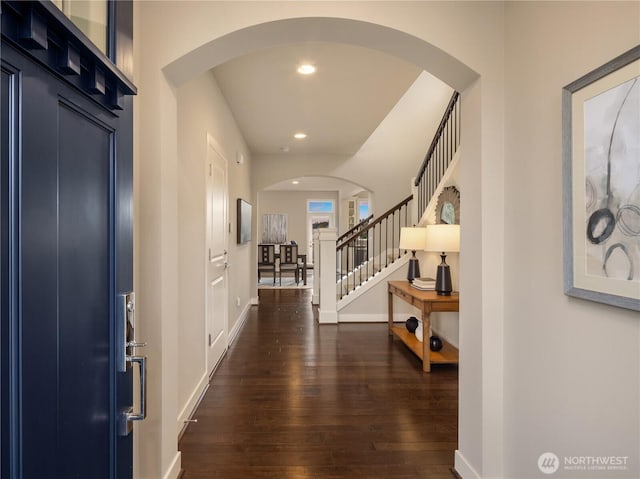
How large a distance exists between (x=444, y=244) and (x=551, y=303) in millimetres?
2036

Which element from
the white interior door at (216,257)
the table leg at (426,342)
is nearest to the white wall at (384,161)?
the white interior door at (216,257)

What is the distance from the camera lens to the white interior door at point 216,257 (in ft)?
10.2

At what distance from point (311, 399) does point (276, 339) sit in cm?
171

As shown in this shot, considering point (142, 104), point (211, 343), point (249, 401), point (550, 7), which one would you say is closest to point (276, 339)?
point (211, 343)

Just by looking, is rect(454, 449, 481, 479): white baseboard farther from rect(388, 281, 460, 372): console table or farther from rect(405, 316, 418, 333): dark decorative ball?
rect(405, 316, 418, 333): dark decorative ball

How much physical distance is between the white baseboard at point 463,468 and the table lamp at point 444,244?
5.96ft

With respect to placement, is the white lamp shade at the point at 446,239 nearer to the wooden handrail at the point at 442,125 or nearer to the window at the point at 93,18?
the wooden handrail at the point at 442,125

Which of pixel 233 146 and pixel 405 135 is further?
pixel 405 135

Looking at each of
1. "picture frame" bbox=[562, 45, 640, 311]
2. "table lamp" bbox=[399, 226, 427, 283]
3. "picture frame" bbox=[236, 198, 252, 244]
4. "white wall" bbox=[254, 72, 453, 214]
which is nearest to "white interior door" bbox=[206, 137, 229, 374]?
"picture frame" bbox=[236, 198, 252, 244]

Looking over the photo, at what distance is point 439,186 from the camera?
13.7 feet

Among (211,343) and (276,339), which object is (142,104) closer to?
(211,343)

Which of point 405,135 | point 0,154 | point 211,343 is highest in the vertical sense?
point 405,135

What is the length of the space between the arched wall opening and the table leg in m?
1.41

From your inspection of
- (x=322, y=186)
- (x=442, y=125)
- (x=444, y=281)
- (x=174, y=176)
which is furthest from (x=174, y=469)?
(x=322, y=186)
